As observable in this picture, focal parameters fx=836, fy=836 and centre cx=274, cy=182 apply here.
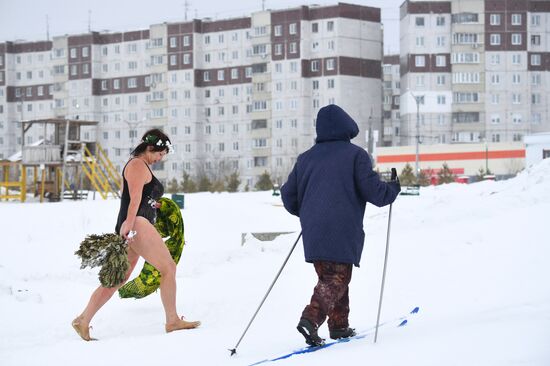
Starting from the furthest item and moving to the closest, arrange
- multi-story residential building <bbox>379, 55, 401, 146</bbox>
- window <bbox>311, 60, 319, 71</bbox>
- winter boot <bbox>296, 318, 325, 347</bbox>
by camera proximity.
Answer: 1. multi-story residential building <bbox>379, 55, 401, 146</bbox>
2. window <bbox>311, 60, 319, 71</bbox>
3. winter boot <bbox>296, 318, 325, 347</bbox>

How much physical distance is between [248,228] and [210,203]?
9.26m

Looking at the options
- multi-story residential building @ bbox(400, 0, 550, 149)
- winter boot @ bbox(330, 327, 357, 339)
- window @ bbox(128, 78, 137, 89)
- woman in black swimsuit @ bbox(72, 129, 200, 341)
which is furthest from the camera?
window @ bbox(128, 78, 137, 89)

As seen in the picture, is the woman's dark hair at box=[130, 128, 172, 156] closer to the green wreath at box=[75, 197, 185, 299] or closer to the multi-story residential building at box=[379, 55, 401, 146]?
the green wreath at box=[75, 197, 185, 299]

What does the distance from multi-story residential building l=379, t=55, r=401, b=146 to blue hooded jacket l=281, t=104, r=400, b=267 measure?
283 feet

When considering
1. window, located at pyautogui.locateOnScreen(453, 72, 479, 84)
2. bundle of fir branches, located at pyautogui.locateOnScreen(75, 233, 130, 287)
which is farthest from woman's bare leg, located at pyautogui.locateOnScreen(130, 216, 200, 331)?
window, located at pyautogui.locateOnScreen(453, 72, 479, 84)

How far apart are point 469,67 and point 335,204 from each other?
268ft

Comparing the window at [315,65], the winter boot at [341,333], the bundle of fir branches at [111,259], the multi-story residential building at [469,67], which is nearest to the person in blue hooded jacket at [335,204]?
the winter boot at [341,333]

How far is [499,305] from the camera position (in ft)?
21.9

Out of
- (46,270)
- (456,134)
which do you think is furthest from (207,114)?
(46,270)

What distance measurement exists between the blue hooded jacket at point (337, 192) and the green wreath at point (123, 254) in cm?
169

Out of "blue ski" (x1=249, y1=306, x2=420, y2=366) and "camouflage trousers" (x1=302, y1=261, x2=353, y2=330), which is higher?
"camouflage trousers" (x1=302, y1=261, x2=353, y2=330)

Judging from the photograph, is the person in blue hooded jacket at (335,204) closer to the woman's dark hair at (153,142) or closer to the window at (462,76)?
the woman's dark hair at (153,142)

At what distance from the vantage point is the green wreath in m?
6.56

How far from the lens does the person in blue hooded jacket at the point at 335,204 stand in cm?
544
